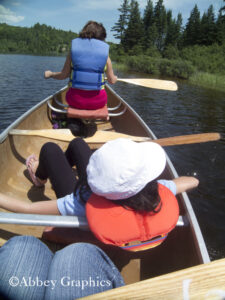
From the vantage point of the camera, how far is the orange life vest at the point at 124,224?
1085mm

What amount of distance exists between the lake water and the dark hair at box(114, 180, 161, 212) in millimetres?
2057

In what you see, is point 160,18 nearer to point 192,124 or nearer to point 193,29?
point 193,29

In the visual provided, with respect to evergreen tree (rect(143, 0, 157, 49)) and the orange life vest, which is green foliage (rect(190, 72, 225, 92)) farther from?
evergreen tree (rect(143, 0, 157, 49))

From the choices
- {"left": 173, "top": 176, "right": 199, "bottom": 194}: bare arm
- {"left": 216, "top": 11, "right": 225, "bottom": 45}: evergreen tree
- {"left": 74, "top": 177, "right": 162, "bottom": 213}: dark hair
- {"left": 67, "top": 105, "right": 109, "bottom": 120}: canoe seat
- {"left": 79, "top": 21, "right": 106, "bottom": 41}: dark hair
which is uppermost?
{"left": 216, "top": 11, "right": 225, "bottom": 45}: evergreen tree

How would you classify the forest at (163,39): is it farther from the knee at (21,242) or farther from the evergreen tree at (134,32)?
the knee at (21,242)

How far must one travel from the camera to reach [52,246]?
1642 millimetres

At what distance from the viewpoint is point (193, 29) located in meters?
40.6

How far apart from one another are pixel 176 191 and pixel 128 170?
2.44 feet

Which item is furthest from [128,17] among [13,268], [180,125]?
[13,268]

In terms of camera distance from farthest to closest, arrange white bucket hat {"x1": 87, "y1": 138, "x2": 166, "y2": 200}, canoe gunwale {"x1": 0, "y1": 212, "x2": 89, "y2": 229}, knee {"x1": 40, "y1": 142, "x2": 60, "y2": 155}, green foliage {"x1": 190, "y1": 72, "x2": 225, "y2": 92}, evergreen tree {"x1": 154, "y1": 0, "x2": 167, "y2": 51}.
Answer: evergreen tree {"x1": 154, "y1": 0, "x2": 167, "y2": 51} < green foliage {"x1": 190, "y1": 72, "x2": 225, "y2": 92} < knee {"x1": 40, "y1": 142, "x2": 60, "y2": 155} < canoe gunwale {"x1": 0, "y1": 212, "x2": 89, "y2": 229} < white bucket hat {"x1": 87, "y1": 138, "x2": 166, "y2": 200}

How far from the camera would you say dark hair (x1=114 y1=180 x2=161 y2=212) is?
3.60 feet

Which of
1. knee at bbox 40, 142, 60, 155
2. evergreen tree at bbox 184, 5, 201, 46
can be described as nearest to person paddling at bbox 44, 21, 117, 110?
knee at bbox 40, 142, 60, 155

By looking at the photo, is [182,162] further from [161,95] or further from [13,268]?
[161,95]

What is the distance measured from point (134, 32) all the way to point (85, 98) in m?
44.0
